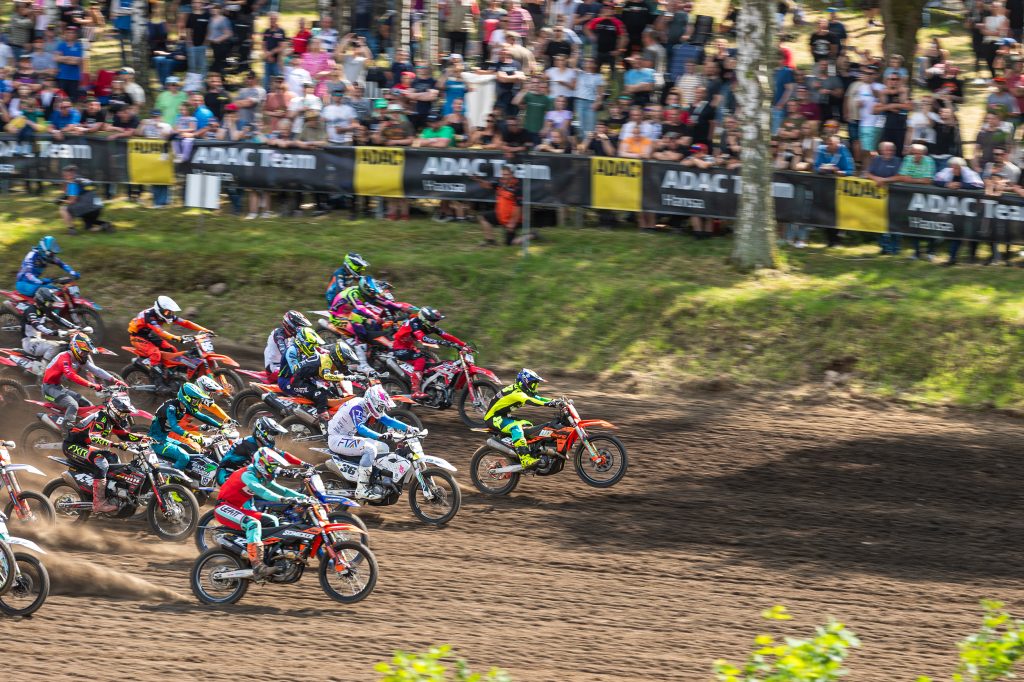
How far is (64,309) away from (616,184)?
9190 millimetres

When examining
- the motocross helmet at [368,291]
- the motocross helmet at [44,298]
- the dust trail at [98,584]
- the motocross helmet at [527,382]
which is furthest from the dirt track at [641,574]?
the motocross helmet at [44,298]

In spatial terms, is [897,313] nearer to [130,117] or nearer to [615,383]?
[615,383]

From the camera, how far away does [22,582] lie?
11.2 m

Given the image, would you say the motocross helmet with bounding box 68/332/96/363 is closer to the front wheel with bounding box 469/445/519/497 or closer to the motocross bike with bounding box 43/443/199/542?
the motocross bike with bounding box 43/443/199/542

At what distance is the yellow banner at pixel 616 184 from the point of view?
→ 20766 mm

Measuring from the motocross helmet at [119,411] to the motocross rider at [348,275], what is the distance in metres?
4.78

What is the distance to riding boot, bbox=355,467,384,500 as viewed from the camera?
1339 centimetres

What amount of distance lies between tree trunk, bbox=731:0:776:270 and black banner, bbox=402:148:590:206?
9.49 feet

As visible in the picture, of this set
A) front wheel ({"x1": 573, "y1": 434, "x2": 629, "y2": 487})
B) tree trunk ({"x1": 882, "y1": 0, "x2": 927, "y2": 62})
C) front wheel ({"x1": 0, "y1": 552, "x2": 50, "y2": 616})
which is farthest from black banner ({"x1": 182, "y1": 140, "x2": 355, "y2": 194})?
front wheel ({"x1": 0, "y1": 552, "x2": 50, "y2": 616})

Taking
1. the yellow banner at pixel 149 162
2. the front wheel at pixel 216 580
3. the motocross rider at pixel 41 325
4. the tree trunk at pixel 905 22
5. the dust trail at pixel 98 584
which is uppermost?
the tree trunk at pixel 905 22

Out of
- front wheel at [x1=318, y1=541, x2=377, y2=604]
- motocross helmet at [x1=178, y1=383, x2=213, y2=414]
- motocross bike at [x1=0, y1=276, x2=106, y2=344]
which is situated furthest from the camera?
motocross bike at [x1=0, y1=276, x2=106, y2=344]

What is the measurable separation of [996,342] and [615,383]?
5367mm

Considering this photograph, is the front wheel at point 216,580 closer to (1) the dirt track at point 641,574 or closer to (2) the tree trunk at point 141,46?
(1) the dirt track at point 641,574

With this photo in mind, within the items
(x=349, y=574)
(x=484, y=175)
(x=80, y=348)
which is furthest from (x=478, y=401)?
(x=484, y=175)
